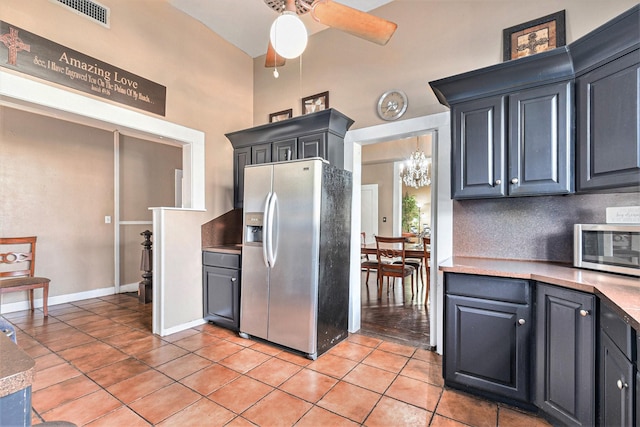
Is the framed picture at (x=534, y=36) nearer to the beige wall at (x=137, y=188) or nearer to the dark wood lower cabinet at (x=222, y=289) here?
the dark wood lower cabinet at (x=222, y=289)

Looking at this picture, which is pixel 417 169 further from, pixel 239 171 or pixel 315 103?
pixel 239 171

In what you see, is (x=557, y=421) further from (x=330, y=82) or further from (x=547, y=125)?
(x=330, y=82)

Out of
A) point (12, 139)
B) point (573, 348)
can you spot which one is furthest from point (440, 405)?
point (12, 139)

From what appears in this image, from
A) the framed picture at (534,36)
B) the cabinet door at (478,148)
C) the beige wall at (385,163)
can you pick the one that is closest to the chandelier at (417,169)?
the beige wall at (385,163)

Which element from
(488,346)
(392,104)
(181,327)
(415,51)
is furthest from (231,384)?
(415,51)

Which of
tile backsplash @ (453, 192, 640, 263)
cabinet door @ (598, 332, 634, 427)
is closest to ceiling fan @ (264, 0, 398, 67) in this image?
tile backsplash @ (453, 192, 640, 263)

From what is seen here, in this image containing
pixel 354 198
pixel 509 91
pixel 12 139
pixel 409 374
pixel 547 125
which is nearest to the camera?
pixel 547 125

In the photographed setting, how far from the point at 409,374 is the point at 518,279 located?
3.58 feet

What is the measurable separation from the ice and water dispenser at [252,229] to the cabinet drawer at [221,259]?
28 centimetres

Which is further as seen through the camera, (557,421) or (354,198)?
(354,198)

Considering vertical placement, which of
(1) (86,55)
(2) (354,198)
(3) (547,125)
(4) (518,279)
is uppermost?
(1) (86,55)

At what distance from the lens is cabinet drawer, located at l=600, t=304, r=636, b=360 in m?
1.13

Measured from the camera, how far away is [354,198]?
327cm

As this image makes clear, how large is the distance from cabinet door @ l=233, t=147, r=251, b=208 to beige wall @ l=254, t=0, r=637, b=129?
740 mm
